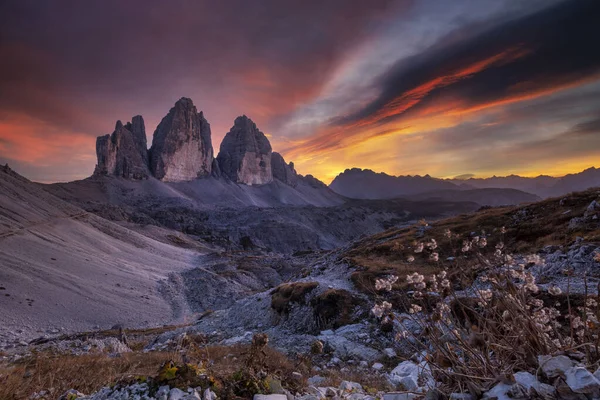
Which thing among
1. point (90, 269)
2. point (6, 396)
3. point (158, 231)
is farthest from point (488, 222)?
point (158, 231)

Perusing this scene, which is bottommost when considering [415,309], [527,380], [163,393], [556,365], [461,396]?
[163,393]

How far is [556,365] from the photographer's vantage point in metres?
2.47

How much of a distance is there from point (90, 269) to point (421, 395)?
198ft

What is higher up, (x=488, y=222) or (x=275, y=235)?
(x=488, y=222)

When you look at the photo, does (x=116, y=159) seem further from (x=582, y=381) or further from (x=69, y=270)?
(x=582, y=381)

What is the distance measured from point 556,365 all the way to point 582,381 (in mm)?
247

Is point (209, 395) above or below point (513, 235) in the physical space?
above

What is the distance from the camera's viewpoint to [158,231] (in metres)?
102

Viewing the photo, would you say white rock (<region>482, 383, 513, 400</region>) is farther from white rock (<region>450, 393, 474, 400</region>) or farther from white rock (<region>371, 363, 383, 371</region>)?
white rock (<region>371, 363, 383, 371</region>)

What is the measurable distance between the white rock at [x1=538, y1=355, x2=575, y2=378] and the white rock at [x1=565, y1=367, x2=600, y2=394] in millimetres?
94

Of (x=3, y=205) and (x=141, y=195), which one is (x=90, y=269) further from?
(x=141, y=195)

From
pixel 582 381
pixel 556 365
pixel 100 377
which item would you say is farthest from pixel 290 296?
pixel 582 381

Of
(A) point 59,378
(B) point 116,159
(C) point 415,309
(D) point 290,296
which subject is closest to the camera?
(C) point 415,309

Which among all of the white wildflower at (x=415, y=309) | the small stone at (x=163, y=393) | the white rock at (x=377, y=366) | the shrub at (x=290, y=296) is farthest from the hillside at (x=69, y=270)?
the white wildflower at (x=415, y=309)
